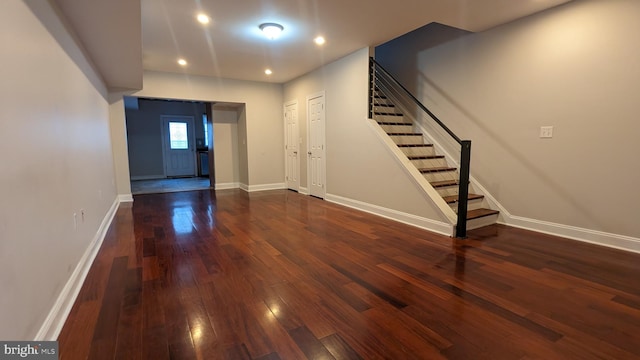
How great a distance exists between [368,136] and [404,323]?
10.7ft

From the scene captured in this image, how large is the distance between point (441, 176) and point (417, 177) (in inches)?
30.1

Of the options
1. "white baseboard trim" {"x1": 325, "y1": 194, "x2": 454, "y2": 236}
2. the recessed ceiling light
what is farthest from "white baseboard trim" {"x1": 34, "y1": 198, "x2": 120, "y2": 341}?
"white baseboard trim" {"x1": 325, "y1": 194, "x2": 454, "y2": 236}

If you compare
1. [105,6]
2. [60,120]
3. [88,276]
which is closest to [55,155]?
[60,120]

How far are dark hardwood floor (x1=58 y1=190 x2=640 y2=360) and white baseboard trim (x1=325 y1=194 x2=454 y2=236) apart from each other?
146 mm

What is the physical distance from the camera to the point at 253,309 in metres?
1.96

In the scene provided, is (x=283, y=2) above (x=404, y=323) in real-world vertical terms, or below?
above

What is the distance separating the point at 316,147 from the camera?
238 inches

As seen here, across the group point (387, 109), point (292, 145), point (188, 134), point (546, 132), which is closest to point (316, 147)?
point (292, 145)

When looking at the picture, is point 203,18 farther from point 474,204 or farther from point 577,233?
point 577,233

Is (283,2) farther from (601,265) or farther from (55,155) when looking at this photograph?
(601,265)

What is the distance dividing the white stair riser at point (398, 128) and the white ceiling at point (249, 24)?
1.30 metres

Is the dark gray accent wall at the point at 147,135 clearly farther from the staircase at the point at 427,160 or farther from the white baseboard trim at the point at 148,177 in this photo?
the staircase at the point at 427,160

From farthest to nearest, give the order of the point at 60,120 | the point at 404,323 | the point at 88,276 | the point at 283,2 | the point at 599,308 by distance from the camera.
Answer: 1. the point at 283,2
2. the point at 88,276
3. the point at 60,120
4. the point at 599,308
5. the point at 404,323

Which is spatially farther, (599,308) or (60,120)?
(60,120)
